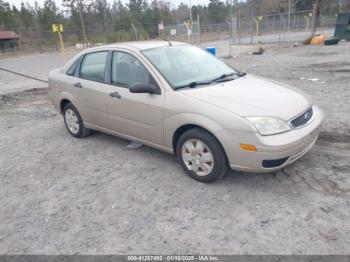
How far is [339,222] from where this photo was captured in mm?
2805

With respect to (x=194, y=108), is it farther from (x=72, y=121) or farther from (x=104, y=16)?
(x=104, y=16)

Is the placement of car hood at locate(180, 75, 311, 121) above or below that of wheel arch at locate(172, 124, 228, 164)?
above

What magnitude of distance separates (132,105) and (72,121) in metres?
1.92

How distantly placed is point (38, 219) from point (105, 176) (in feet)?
3.40

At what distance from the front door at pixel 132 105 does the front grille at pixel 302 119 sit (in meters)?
1.57

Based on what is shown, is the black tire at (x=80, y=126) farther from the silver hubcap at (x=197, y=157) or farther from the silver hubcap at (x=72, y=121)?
the silver hubcap at (x=197, y=157)

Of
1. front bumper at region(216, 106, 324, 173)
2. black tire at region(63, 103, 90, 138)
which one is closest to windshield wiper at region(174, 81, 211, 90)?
front bumper at region(216, 106, 324, 173)

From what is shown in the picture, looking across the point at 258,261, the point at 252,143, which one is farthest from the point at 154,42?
the point at 258,261

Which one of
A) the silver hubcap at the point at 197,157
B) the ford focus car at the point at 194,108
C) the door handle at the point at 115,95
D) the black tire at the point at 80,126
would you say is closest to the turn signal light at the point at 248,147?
the ford focus car at the point at 194,108

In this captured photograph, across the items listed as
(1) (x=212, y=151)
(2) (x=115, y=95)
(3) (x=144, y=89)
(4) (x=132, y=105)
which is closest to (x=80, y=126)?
(2) (x=115, y=95)

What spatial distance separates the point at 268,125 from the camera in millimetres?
3141

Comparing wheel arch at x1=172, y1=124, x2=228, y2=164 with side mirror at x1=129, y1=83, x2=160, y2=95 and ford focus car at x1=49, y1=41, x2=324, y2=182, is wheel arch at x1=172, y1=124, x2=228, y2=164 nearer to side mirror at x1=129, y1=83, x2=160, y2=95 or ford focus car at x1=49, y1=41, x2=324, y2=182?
ford focus car at x1=49, y1=41, x2=324, y2=182

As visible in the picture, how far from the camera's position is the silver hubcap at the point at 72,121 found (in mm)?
5444

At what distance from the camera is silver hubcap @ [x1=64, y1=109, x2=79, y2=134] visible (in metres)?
5.44
